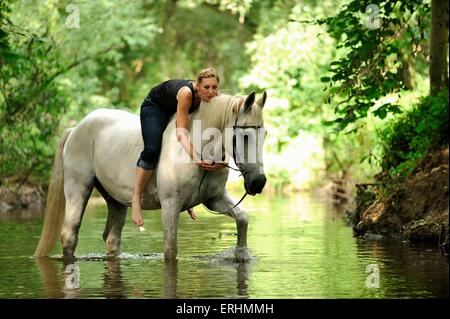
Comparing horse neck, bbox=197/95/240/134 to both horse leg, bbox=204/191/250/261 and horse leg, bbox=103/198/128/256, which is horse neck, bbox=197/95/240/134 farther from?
horse leg, bbox=103/198/128/256

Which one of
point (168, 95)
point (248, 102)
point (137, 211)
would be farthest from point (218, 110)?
point (137, 211)

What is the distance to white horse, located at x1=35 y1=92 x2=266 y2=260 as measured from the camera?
1185cm

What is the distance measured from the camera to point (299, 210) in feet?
83.4

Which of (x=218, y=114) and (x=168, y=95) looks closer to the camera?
(x=218, y=114)

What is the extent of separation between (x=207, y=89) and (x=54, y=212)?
9.73 ft

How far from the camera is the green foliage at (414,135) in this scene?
1603 centimetres

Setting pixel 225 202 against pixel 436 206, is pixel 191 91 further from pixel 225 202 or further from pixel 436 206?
pixel 436 206

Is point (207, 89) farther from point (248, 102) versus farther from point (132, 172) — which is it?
point (132, 172)

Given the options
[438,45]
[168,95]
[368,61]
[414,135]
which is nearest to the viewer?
[168,95]

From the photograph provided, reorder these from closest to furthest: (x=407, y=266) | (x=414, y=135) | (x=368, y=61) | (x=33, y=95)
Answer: (x=407, y=266) < (x=368, y=61) < (x=414, y=135) < (x=33, y=95)

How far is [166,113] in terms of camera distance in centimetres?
1270

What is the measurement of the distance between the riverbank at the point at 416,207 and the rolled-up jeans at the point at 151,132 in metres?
3.86

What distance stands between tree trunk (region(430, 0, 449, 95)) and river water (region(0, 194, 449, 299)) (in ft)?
9.09

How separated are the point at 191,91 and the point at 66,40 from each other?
21483mm
